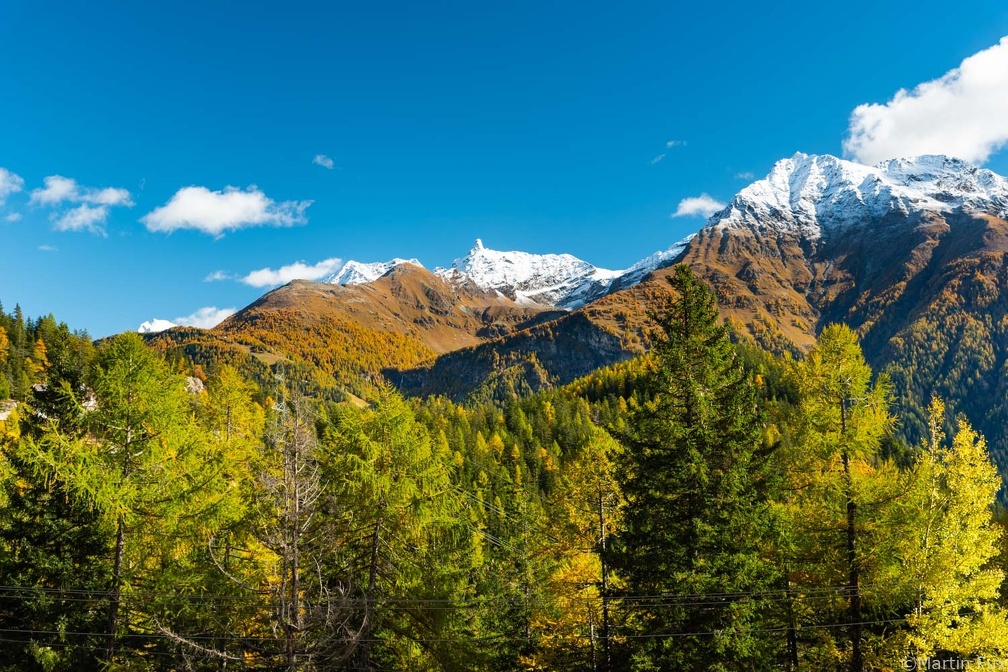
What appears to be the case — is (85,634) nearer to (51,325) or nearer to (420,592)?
(420,592)

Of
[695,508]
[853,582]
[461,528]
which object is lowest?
[853,582]

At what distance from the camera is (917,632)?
18.0 metres

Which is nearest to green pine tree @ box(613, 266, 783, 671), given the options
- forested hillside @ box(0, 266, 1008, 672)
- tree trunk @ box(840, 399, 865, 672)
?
forested hillside @ box(0, 266, 1008, 672)

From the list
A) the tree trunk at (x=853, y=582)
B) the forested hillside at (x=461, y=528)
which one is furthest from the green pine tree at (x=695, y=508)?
the tree trunk at (x=853, y=582)

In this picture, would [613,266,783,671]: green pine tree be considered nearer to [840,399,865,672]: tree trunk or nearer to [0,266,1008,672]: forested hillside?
[0,266,1008,672]: forested hillside

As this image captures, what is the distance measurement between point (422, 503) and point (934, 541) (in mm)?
16457

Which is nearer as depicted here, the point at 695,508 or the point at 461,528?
the point at 695,508

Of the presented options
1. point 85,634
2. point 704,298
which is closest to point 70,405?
point 85,634

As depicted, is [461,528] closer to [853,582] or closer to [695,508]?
[695,508]

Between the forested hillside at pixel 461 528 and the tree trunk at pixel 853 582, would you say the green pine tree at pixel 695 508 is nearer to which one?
the forested hillside at pixel 461 528

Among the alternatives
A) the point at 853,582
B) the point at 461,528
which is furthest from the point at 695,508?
the point at 461,528

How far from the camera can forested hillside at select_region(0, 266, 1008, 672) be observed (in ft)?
51.8

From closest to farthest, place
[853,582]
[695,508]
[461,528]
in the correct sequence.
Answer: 1. [695,508]
2. [461,528]
3. [853,582]

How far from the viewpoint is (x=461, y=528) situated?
59.2ft
